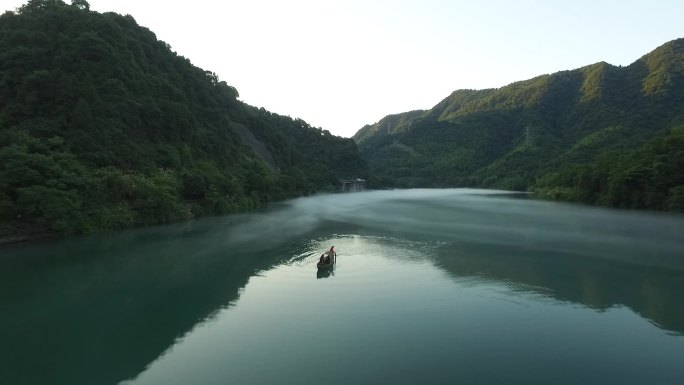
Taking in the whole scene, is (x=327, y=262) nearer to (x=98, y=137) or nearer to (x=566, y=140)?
(x=98, y=137)

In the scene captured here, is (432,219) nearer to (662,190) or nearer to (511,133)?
(662,190)

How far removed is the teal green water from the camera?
31.0ft

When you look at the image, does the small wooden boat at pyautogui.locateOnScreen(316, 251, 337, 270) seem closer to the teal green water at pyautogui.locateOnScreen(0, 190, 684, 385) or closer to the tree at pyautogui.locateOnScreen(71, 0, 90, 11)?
the teal green water at pyautogui.locateOnScreen(0, 190, 684, 385)

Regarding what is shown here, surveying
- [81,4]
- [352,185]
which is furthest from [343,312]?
[352,185]

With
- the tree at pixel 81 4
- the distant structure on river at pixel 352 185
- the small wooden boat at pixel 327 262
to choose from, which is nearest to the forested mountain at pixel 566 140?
the distant structure on river at pixel 352 185

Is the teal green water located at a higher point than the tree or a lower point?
lower

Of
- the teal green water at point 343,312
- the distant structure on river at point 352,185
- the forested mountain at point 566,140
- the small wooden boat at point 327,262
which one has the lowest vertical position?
the teal green water at point 343,312

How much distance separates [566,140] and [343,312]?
4516 inches

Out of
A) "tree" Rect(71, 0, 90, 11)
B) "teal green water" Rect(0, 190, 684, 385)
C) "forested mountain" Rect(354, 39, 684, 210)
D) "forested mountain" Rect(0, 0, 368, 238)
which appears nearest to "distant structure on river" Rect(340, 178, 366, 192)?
"forested mountain" Rect(354, 39, 684, 210)

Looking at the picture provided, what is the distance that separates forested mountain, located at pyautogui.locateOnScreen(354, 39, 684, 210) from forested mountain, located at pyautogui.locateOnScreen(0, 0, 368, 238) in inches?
1660

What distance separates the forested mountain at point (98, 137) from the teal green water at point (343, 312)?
2.90 metres

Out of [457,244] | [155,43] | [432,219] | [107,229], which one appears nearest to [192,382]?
[457,244]

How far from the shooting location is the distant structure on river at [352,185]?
105m

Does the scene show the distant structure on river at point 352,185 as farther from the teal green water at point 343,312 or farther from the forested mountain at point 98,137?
the teal green water at point 343,312
